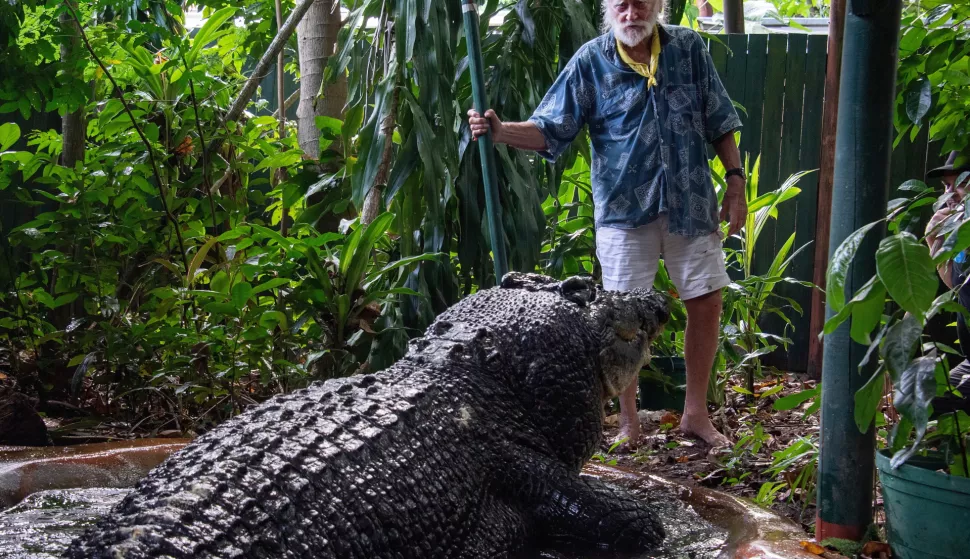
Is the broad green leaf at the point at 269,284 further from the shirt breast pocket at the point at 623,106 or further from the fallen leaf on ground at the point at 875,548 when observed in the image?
the fallen leaf on ground at the point at 875,548

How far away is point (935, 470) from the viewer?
Answer: 198 centimetres

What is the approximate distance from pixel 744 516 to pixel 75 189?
11.3ft

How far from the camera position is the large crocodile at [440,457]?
1580 millimetres

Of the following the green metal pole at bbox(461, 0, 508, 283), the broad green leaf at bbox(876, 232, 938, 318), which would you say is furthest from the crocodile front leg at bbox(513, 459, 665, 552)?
the green metal pole at bbox(461, 0, 508, 283)

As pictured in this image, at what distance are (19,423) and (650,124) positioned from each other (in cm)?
288

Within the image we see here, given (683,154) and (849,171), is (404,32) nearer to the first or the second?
(683,154)

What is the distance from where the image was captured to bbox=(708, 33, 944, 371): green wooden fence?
6.43 metres

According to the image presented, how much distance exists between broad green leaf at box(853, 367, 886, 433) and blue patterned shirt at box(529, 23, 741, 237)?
1682 millimetres

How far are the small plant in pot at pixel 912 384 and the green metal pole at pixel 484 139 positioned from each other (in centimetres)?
158

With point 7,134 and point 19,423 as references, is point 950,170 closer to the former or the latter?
point 19,423

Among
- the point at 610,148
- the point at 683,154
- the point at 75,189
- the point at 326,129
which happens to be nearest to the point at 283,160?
the point at 326,129

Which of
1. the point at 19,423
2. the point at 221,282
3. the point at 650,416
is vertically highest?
the point at 221,282

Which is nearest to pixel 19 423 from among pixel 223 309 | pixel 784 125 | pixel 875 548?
pixel 223 309

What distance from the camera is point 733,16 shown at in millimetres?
6621
